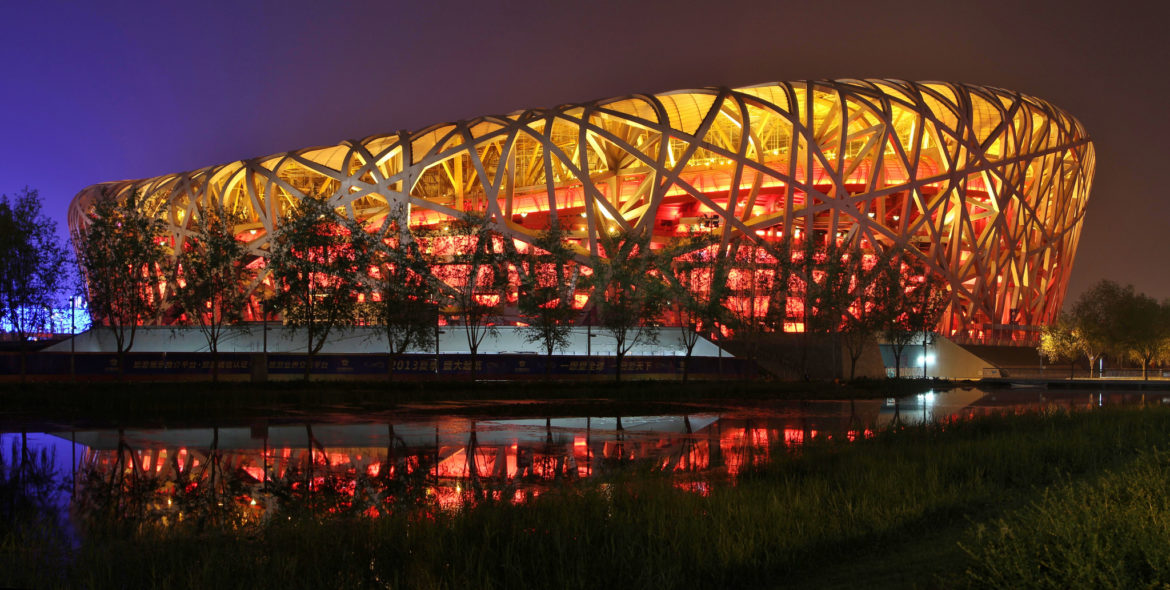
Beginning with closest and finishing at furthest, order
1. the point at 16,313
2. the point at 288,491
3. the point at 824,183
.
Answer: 1. the point at 288,491
2. the point at 16,313
3. the point at 824,183

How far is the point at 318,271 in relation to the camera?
29828mm

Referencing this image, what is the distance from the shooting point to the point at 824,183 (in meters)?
60.4

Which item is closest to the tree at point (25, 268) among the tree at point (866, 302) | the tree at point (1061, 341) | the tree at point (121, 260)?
the tree at point (121, 260)

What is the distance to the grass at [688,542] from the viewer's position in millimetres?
5599

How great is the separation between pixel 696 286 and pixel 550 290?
7673mm

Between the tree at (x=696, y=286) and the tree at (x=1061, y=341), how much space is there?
29.9 m

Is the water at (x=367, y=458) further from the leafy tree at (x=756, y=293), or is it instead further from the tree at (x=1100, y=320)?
the tree at (x=1100, y=320)

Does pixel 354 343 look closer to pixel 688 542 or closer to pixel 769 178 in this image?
pixel 769 178

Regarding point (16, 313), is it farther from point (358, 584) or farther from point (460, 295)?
point (358, 584)

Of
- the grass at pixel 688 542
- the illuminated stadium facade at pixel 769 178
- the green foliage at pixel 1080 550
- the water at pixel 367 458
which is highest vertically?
the illuminated stadium facade at pixel 769 178

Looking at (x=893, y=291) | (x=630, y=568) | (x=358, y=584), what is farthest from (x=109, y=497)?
(x=893, y=291)

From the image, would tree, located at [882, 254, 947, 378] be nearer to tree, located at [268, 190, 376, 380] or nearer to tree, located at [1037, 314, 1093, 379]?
tree, located at [1037, 314, 1093, 379]

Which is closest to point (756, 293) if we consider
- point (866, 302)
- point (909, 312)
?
point (866, 302)

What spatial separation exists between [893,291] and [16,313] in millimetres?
33644
